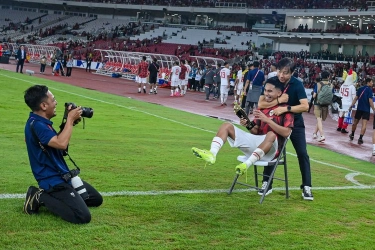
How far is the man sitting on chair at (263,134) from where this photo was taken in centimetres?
700

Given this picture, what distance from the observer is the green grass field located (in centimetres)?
537

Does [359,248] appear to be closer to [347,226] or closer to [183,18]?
[347,226]

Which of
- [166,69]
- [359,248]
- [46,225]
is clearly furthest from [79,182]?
[166,69]

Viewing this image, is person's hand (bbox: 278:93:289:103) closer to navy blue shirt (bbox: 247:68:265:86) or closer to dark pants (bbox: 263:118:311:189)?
dark pants (bbox: 263:118:311:189)

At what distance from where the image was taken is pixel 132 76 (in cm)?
4331

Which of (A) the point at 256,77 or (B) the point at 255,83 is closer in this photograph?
(A) the point at 256,77

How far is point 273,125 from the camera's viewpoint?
7266mm

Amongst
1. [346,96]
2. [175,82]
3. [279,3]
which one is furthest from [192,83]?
[279,3]

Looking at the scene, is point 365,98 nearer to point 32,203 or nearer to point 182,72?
point 32,203

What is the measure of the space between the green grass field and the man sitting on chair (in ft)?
2.23

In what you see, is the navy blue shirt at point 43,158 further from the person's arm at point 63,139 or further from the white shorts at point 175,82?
the white shorts at point 175,82

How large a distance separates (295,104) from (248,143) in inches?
41.9

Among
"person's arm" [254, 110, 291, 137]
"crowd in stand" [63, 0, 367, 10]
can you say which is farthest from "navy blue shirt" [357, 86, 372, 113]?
"crowd in stand" [63, 0, 367, 10]

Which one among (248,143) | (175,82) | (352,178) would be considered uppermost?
(248,143)
